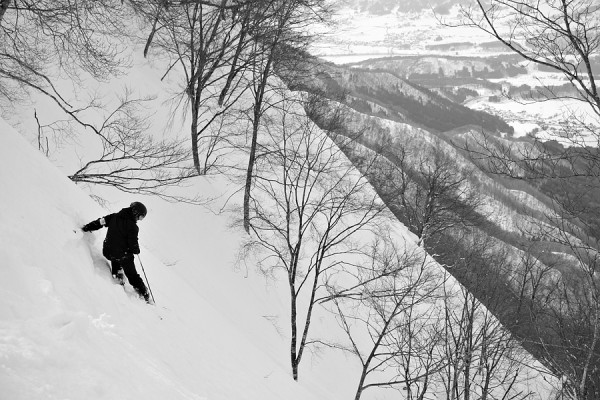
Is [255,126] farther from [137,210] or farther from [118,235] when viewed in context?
A: [118,235]

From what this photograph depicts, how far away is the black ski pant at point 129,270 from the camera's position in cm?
566

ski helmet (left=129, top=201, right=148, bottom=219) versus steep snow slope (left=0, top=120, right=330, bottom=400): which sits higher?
ski helmet (left=129, top=201, right=148, bottom=219)

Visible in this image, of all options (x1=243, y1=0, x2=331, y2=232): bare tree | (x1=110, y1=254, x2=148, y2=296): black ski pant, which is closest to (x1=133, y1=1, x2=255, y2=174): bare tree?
(x1=243, y1=0, x2=331, y2=232): bare tree

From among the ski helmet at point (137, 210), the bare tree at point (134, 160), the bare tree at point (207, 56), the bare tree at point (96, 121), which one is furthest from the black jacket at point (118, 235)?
the bare tree at point (207, 56)

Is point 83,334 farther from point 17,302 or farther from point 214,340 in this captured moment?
point 214,340

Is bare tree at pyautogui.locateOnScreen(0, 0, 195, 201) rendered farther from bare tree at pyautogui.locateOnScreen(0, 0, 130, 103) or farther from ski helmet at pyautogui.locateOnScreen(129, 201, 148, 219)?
ski helmet at pyautogui.locateOnScreen(129, 201, 148, 219)

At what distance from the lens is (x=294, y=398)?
26.0ft

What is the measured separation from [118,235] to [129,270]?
520 mm

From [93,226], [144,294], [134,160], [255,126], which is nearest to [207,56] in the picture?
[255,126]

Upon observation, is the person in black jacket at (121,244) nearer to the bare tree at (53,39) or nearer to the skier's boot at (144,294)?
the skier's boot at (144,294)

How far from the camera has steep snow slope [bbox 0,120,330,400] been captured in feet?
10.8

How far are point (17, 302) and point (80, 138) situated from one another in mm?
9021

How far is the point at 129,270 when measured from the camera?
18.8 ft

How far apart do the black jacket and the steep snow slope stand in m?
0.20
